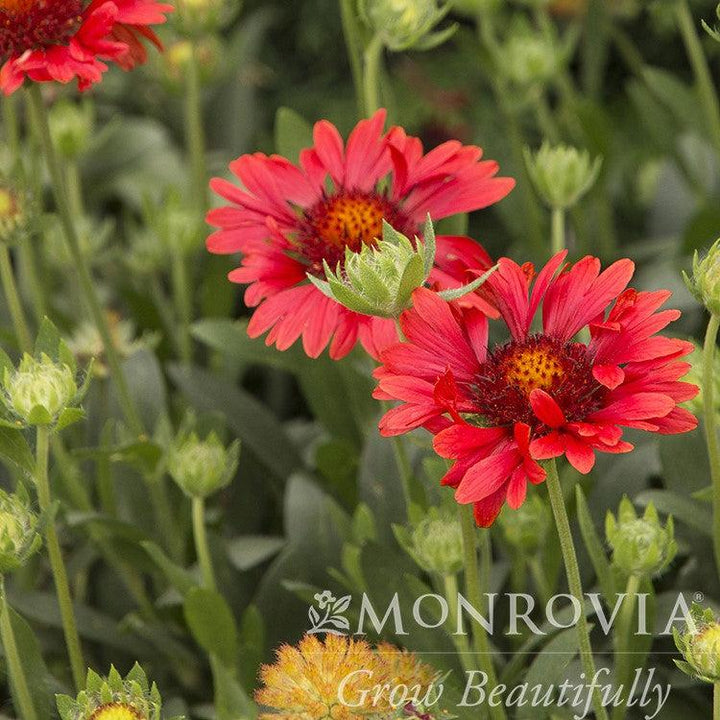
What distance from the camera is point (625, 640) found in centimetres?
67

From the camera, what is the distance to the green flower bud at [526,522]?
72 centimetres

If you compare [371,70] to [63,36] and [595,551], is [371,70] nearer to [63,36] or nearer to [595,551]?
[63,36]

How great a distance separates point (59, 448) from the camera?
2.64 ft

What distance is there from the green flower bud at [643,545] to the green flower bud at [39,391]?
0.28m

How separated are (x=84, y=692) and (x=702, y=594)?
1.21ft

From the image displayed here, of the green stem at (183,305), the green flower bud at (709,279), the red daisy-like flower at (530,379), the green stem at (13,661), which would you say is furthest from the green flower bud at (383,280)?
the green stem at (183,305)

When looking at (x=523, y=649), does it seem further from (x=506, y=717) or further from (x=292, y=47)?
(x=292, y=47)

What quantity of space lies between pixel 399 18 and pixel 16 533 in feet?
1.25

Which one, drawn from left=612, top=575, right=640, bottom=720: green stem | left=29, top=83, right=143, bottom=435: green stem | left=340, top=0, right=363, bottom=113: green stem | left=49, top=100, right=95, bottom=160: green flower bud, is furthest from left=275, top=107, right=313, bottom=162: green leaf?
left=612, top=575, right=640, bottom=720: green stem

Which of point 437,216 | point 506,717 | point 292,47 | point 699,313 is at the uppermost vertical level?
point 292,47

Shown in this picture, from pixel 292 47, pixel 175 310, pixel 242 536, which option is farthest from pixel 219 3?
pixel 292 47

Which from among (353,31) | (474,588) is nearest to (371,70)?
(353,31)

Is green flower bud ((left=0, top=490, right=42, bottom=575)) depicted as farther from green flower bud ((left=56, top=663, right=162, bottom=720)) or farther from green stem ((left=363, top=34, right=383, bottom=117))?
green stem ((left=363, top=34, right=383, bottom=117))

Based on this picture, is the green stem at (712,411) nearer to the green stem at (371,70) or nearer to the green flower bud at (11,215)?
the green stem at (371,70)
